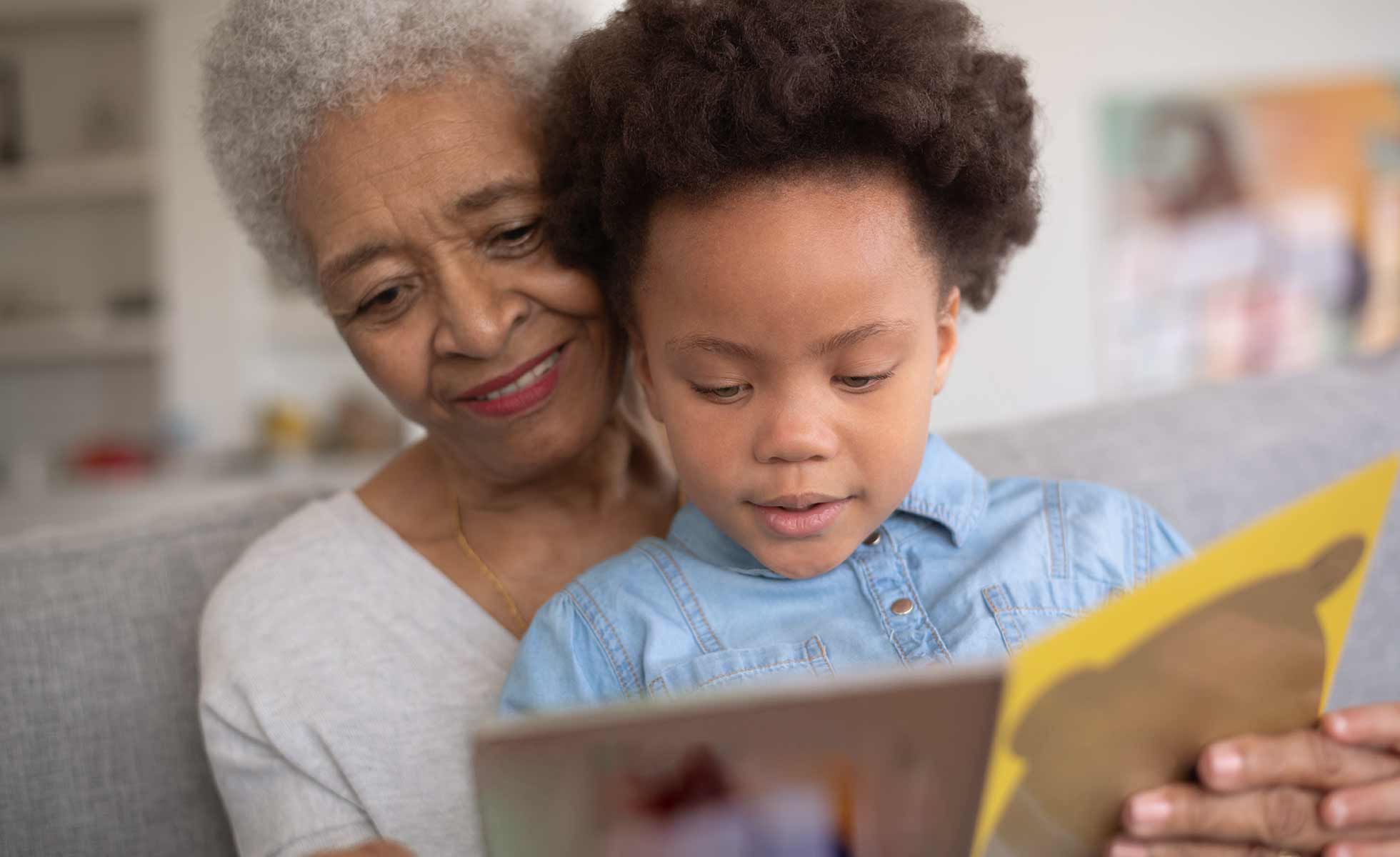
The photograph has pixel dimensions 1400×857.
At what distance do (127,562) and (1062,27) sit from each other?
4830 mm

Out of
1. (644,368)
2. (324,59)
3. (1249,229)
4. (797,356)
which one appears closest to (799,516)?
(797,356)

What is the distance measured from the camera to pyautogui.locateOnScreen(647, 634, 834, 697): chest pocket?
1086mm

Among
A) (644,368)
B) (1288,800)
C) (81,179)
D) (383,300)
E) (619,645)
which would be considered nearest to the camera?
(1288,800)

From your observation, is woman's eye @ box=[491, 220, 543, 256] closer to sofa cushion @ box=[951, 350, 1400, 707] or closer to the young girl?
the young girl

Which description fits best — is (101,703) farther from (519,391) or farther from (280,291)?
(280,291)

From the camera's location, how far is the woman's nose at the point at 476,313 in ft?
4.11

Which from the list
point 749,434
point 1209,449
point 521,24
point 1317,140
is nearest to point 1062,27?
point 1317,140

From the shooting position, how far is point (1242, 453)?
6.03 feet

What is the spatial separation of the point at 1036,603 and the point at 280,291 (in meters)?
4.65

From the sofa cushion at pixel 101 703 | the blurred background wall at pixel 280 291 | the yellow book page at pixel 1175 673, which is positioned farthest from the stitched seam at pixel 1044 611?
the blurred background wall at pixel 280 291

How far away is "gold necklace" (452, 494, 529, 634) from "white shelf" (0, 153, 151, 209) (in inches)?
175

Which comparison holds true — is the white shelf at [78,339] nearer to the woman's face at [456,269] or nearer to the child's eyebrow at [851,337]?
the woman's face at [456,269]

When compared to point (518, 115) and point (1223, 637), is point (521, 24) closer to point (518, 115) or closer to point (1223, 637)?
point (518, 115)

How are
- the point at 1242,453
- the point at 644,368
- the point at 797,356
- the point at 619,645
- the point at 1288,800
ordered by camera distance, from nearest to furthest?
the point at 1288,800 → the point at 797,356 → the point at 619,645 → the point at 644,368 → the point at 1242,453
